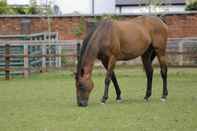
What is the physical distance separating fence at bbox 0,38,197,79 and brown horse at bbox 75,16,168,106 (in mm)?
7910

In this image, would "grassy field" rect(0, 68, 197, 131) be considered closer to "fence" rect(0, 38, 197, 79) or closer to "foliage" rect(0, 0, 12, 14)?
"fence" rect(0, 38, 197, 79)

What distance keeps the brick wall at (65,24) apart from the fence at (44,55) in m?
3.65

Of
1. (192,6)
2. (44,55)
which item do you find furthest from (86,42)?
(192,6)

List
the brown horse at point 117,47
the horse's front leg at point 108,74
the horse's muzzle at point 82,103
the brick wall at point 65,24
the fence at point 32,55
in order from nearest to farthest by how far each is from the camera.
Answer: the horse's muzzle at point 82,103 → the brown horse at point 117,47 → the horse's front leg at point 108,74 → the fence at point 32,55 → the brick wall at point 65,24

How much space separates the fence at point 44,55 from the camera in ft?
74.7

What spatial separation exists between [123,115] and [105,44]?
259 cm

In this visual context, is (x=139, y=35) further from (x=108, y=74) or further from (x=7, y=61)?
(x=7, y=61)

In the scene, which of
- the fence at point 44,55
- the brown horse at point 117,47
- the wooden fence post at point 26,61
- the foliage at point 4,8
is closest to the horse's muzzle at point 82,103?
the brown horse at point 117,47

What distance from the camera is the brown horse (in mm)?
13055

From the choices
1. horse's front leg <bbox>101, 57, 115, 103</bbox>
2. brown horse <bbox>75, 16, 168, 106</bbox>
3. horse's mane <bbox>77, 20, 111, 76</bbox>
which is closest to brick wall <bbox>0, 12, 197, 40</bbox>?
brown horse <bbox>75, 16, 168, 106</bbox>

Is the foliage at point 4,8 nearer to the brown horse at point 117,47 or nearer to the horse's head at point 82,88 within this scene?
the brown horse at point 117,47

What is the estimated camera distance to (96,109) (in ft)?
40.7

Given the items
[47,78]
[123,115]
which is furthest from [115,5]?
[123,115]

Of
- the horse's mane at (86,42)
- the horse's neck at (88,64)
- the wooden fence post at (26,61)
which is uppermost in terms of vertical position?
the horse's mane at (86,42)
